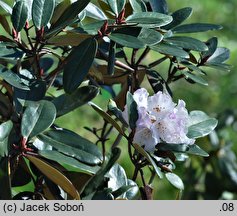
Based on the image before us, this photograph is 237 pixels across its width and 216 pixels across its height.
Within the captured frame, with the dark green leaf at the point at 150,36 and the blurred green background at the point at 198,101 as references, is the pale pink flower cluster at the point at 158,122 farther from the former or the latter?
the blurred green background at the point at 198,101

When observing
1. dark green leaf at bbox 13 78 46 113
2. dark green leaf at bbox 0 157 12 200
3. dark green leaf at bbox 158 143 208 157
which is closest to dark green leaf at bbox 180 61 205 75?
dark green leaf at bbox 158 143 208 157

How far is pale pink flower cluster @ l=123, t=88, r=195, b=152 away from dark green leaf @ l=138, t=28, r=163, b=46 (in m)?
0.09

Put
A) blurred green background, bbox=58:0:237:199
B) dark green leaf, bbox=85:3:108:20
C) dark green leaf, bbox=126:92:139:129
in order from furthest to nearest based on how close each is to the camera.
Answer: blurred green background, bbox=58:0:237:199 → dark green leaf, bbox=85:3:108:20 → dark green leaf, bbox=126:92:139:129

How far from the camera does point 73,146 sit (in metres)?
1.03

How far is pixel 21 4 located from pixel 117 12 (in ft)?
0.53

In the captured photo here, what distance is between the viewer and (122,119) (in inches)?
A: 42.7

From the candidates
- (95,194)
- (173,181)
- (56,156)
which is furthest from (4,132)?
(173,181)

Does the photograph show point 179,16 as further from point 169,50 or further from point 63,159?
point 63,159

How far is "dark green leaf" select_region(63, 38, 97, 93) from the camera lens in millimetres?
1012

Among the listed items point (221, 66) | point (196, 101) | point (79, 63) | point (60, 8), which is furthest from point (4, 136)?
point (196, 101)

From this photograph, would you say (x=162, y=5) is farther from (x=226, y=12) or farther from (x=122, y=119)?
(x=226, y=12)

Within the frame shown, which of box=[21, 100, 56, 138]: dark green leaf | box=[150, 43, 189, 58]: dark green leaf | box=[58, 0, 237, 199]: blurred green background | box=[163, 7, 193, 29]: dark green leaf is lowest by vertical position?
box=[58, 0, 237, 199]: blurred green background

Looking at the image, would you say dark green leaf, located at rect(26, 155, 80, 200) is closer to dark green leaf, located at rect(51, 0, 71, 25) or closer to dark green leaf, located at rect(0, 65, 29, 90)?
dark green leaf, located at rect(0, 65, 29, 90)

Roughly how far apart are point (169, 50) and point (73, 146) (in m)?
0.23
